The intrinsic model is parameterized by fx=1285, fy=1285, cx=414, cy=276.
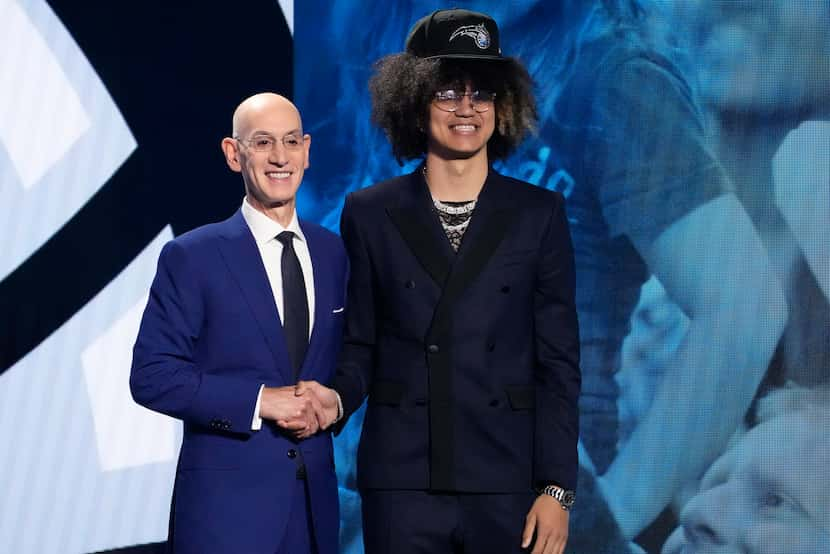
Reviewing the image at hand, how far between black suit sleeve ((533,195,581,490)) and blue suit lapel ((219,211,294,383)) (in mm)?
547

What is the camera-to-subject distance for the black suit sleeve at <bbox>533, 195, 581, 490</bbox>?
274 centimetres

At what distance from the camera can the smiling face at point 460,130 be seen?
110 inches

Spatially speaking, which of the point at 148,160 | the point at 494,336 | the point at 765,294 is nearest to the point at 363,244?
the point at 494,336

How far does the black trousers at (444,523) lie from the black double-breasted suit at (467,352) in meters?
0.03

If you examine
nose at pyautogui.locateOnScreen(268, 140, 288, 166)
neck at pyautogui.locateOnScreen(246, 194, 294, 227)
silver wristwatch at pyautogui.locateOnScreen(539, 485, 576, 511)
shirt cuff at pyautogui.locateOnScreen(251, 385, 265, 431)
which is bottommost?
silver wristwatch at pyautogui.locateOnScreen(539, 485, 576, 511)

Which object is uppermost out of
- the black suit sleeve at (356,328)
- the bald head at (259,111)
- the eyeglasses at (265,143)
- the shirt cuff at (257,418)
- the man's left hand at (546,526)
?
the bald head at (259,111)

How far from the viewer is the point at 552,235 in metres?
2.82

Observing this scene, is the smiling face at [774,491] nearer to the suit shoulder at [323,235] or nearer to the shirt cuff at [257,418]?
the suit shoulder at [323,235]

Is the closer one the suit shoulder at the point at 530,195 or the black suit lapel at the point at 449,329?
the black suit lapel at the point at 449,329

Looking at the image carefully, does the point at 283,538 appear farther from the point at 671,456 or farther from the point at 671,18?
the point at 671,18

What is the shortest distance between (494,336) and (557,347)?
14cm

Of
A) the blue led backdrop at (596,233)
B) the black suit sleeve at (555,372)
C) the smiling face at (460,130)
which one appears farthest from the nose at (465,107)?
the blue led backdrop at (596,233)

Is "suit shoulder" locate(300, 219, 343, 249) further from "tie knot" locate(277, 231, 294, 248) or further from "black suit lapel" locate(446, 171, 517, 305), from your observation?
"black suit lapel" locate(446, 171, 517, 305)

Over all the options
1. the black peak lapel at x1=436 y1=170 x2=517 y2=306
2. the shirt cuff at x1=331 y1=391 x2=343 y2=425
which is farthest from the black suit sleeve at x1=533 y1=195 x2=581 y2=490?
the shirt cuff at x1=331 y1=391 x2=343 y2=425
